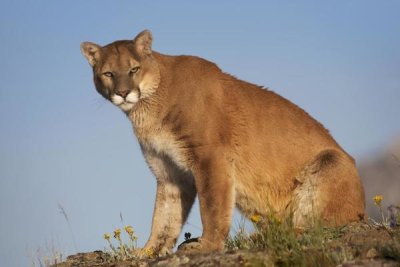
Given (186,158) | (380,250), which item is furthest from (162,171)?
(380,250)

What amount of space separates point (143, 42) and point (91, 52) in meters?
0.85

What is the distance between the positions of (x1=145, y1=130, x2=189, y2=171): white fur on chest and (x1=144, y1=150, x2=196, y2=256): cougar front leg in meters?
0.41

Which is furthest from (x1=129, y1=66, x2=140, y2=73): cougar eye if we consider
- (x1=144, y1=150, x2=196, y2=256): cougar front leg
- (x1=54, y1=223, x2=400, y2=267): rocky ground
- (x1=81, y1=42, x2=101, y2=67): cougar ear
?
(x1=54, y1=223, x2=400, y2=267): rocky ground

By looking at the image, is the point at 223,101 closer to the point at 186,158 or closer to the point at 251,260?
the point at 186,158

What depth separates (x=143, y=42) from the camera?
10984 millimetres

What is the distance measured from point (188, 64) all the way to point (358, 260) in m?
5.17

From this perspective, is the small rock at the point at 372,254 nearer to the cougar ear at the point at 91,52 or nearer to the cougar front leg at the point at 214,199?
the cougar front leg at the point at 214,199

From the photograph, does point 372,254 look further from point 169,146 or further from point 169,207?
point 169,207

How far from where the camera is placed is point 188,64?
10.9 metres

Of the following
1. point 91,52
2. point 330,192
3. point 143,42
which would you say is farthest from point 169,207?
point 91,52

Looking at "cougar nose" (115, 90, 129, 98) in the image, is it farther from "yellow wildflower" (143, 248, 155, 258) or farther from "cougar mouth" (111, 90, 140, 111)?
"yellow wildflower" (143, 248, 155, 258)

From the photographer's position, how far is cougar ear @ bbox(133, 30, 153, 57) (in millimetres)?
10898

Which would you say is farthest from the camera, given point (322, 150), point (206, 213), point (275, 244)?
point (322, 150)

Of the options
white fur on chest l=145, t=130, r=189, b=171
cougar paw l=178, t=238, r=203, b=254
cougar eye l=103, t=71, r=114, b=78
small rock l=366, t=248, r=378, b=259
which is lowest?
small rock l=366, t=248, r=378, b=259
